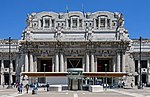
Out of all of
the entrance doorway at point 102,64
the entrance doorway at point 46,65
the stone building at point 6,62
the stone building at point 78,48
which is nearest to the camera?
the stone building at point 78,48

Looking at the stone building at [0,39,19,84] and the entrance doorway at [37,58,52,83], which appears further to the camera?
the stone building at [0,39,19,84]

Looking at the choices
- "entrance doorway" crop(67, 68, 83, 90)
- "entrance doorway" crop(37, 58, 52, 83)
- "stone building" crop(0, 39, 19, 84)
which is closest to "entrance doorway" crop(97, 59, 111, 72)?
"entrance doorway" crop(37, 58, 52, 83)

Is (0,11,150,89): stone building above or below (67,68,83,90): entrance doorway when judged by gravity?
above

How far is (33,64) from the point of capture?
108 m

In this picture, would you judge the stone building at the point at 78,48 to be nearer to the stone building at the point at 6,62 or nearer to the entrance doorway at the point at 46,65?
the entrance doorway at the point at 46,65

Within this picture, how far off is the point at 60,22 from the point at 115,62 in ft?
71.3

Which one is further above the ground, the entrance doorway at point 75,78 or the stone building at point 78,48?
the stone building at point 78,48

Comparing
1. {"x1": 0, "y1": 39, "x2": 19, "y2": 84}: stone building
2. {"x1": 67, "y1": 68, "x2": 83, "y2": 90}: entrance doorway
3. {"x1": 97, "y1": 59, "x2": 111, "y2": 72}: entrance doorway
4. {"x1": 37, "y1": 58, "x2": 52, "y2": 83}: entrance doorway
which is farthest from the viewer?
{"x1": 0, "y1": 39, "x2": 19, "y2": 84}: stone building

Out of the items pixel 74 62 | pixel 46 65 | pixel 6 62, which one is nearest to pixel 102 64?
pixel 74 62

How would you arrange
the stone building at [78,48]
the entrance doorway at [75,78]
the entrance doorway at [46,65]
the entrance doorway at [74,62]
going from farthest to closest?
the entrance doorway at [46,65] → the entrance doorway at [74,62] → the stone building at [78,48] → the entrance doorway at [75,78]

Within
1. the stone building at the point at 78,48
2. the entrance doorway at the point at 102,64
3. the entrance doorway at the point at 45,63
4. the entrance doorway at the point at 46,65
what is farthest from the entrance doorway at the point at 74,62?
the entrance doorway at the point at 102,64

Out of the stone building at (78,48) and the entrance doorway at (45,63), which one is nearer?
the stone building at (78,48)

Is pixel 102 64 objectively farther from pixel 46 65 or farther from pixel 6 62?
pixel 6 62

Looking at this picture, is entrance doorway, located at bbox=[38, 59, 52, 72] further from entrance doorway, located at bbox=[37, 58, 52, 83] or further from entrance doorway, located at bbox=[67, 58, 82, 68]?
entrance doorway, located at bbox=[67, 58, 82, 68]
